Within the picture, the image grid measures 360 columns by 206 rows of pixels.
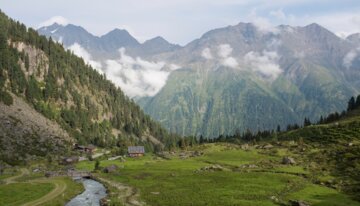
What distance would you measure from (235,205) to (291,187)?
85.2 ft

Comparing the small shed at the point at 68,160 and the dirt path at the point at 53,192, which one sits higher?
the small shed at the point at 68,160

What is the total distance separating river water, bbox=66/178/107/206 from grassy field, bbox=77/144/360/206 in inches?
327

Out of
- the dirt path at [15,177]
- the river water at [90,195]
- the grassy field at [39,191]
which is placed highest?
the dirt path at [15,177]

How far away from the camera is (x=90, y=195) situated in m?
113

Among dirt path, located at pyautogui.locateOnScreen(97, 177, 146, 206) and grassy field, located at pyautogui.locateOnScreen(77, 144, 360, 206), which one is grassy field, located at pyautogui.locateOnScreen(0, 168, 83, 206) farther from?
grassy field, located at pyautogui.locateOnScreen(77, 144, 360, 206)

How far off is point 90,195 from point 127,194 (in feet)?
40.9

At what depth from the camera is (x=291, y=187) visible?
10625cm

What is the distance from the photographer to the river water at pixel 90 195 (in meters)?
101

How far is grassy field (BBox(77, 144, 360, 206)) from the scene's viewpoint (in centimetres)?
9344

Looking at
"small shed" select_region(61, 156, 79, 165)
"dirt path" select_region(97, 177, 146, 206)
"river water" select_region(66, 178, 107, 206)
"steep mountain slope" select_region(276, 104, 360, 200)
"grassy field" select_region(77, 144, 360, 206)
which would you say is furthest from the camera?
"small shed" select_region(61, 156, 79, 165)

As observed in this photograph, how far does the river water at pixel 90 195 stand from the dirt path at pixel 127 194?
4408mm

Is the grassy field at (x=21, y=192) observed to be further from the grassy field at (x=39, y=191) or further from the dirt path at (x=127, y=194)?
the dirt path at (x=127, y=194)

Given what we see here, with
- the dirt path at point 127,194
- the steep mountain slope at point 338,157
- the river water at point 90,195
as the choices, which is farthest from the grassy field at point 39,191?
the steep mountain slope at point 338,157

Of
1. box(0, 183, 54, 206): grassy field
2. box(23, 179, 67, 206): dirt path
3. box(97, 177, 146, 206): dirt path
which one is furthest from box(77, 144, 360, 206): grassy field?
box(0, 183, 54, 206): grassy field
